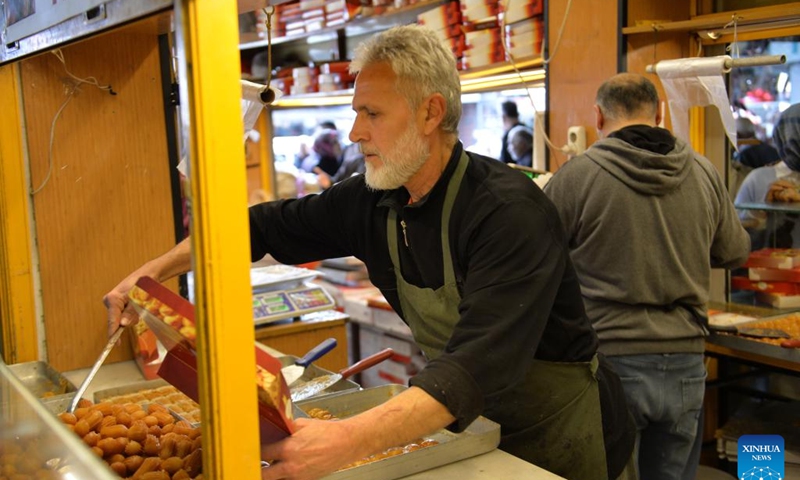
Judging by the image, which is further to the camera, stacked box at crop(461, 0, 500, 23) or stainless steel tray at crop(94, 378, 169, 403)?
stacked box at crop(461, 0, 500, 23)

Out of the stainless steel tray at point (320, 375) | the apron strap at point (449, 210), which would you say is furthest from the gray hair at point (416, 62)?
the stainless steel tray at point (320, 375)

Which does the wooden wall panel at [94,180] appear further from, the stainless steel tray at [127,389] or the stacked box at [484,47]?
the stacked box at [484,47]

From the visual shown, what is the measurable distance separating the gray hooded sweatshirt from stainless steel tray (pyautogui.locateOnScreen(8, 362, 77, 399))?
1.96 m

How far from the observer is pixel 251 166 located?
835cm

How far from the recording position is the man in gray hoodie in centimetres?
314

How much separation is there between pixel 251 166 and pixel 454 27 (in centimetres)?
377

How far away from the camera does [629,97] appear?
10.8 feet

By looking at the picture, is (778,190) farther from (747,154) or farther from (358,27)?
(358,27)

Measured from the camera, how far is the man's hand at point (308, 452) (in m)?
1.42

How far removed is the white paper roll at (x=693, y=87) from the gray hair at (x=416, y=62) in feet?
5.96

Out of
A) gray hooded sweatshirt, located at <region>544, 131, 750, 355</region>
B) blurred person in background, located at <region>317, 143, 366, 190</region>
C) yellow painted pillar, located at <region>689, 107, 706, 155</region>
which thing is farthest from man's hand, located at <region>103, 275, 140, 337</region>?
blurred person in background, located at <region>317, 143, 366, 190</region>

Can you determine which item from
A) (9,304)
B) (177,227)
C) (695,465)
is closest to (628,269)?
(695,465)

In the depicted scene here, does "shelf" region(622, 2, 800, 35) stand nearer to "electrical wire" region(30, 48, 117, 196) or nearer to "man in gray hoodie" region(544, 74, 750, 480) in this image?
"man in gray hoodie" region(544, 74, 750, 480)

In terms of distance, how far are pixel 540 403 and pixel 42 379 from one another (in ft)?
5.41
